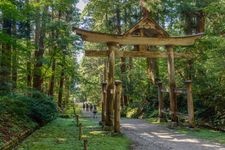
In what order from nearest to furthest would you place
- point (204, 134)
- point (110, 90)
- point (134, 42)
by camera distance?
point (204, 134)
point (110, 90)
point (134, 42)

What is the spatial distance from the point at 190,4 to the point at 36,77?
1232 centimetres

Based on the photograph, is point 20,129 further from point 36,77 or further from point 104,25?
point 104,25

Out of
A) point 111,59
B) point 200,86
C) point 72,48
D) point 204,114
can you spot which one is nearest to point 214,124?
point 204,114

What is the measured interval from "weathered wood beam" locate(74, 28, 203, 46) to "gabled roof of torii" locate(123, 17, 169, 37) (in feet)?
1.03

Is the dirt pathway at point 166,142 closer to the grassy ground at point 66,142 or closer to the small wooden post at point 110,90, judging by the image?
the grassy ground at point 66,142

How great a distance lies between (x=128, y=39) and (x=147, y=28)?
120cm

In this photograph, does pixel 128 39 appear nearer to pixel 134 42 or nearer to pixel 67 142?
pixel 134 42

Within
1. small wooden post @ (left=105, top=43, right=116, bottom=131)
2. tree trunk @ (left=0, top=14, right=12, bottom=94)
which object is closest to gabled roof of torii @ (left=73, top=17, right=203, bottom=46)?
small wooden post @ (left=105, top=43, right=116, bottom=131)

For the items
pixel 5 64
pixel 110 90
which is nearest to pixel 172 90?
pixel 110 90

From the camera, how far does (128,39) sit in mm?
17094

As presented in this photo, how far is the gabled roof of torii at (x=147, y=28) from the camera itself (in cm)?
1719

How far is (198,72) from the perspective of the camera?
71.3 ft

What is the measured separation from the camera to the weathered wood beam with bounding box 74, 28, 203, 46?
641 inches

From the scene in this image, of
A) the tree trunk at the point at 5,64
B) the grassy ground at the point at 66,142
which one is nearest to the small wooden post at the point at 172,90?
the grassy ground at the point at 66,142
